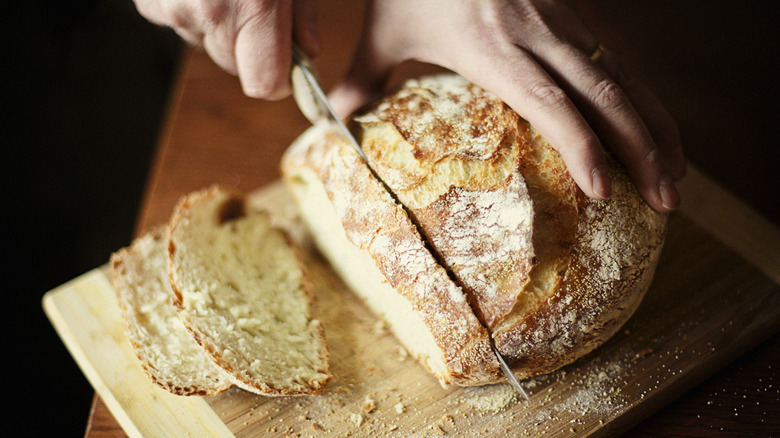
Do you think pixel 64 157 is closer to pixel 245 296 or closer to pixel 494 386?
pixel 245 296

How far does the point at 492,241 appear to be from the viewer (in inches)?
62.8

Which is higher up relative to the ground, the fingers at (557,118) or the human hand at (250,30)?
the human hand at (250,30)

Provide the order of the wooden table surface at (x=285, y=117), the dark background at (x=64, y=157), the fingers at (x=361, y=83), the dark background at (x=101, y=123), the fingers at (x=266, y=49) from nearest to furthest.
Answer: the fingers at (x=266, y=49), the fingers at (x=361, y=83), the wooden table surface at (x=285, y=117), the dark background at (x=101, y=123), the dark background at (x=64, y=157)

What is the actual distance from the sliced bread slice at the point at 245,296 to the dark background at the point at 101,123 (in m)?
1.23

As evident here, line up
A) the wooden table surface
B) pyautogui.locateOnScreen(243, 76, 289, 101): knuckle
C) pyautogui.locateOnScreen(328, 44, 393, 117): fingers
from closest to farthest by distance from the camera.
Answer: pyautogui.locateOnScreen(243, 76, 289, 101): knuckle, pyautogui.locateOnScreen(328, 44, 393, 117): fingers, the wooden table surface

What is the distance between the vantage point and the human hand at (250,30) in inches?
69.1

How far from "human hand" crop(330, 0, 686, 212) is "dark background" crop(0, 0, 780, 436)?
0.73 meters

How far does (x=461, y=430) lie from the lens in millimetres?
1649

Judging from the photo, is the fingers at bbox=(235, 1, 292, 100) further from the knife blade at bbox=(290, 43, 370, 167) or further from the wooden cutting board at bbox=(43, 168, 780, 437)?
the wooden cutting board at bbox=(43, 168, 780, 437)

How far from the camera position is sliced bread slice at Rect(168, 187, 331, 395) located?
5.64 feet

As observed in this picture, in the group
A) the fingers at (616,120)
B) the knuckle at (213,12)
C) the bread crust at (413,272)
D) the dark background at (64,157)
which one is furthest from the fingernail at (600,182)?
the dark background at (64,157)

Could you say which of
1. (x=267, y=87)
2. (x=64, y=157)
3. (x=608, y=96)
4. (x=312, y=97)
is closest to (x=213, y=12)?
(x=267, y=87)

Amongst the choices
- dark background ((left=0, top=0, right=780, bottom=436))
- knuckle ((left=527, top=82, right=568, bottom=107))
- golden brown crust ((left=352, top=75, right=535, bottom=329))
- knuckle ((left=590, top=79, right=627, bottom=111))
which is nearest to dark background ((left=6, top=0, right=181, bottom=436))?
dark background ((left=0, top=0, right=780, bottom=436))

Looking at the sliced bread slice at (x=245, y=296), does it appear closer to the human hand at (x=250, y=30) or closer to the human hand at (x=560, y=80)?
the human hand at (x=250, y=30)
